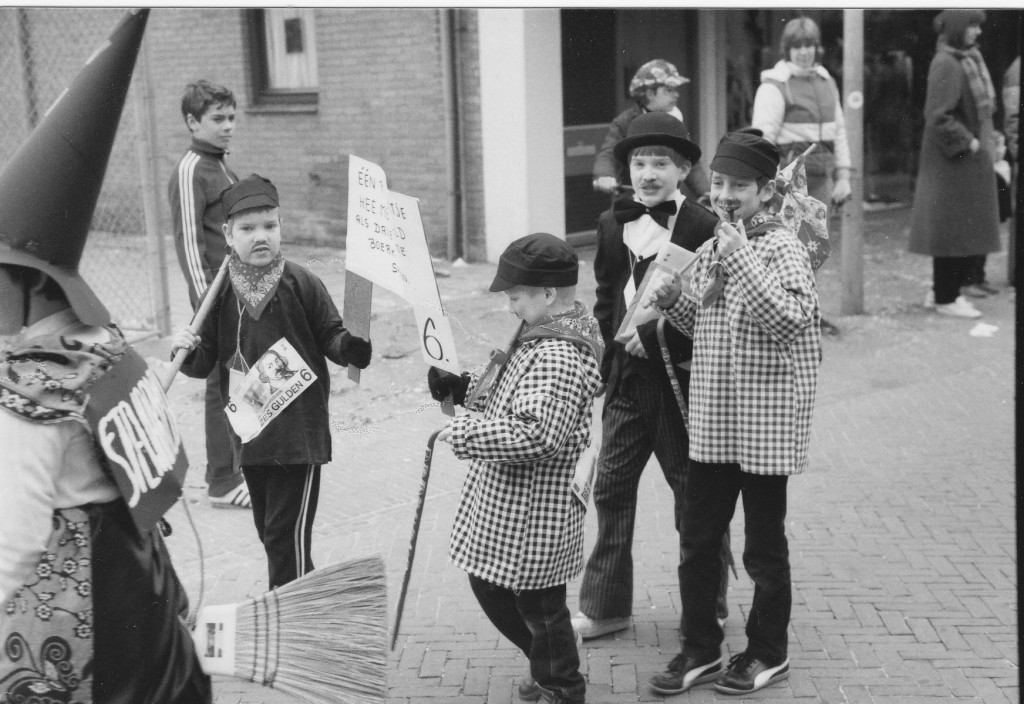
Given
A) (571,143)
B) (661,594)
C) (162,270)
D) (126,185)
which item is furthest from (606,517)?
(126,185)

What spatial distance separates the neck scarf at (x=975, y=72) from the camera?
9.27 meters

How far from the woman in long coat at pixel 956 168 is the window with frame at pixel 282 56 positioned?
6.26 metres

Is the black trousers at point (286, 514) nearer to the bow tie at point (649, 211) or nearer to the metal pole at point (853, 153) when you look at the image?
the bow tie at point (649, 211)

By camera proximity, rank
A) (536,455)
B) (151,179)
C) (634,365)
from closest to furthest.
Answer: (536,455)
(634,365)
(151,179)

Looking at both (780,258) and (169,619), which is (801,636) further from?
(169,619)

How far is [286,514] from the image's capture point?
435cm

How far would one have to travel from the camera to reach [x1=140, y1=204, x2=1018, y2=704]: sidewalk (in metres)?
4.38

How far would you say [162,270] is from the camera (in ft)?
29.4

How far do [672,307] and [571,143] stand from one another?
8494 millimetres

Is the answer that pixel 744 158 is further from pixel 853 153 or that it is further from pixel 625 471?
pixel 853 153

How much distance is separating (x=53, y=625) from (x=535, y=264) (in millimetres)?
1700

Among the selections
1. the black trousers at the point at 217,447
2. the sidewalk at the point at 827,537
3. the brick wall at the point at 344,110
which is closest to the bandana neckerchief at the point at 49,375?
the sidewalk at the point at 827,537

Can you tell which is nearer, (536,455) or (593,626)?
(536,455)

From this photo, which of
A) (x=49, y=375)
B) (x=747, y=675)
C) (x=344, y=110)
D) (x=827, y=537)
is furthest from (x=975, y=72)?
(x=49, y=375)
